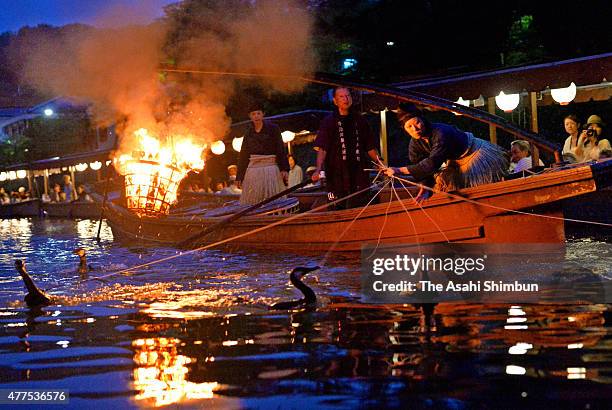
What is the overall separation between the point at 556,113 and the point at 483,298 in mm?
17463

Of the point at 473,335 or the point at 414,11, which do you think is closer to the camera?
the point at 473,335

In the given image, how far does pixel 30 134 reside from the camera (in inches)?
2259

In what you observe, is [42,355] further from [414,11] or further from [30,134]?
[30,134]

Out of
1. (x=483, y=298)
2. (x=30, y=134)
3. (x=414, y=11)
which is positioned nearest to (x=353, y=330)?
(x=483, y=298)

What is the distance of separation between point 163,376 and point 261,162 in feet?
29.1

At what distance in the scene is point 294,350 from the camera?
585cm

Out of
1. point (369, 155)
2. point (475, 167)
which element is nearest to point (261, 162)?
point (369, 155)

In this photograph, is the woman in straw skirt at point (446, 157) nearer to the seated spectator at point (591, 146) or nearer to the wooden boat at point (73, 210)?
the seated spectator at point (591, 146)

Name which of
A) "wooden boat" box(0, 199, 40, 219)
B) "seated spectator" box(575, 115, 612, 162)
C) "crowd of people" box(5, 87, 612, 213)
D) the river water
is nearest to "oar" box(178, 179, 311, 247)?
"crowd of people" box(5, 87, 612, 213)

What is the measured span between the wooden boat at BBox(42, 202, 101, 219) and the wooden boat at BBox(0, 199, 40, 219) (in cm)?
268

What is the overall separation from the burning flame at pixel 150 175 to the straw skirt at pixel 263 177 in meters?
1.10

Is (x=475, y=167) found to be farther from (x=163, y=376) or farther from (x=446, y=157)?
(x=163, y=376)

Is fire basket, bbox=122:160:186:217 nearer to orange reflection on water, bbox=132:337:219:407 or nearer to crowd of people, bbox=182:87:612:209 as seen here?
crowd of people, bbox=182:87:612:209

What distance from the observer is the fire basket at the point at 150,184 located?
13078 millimetres
